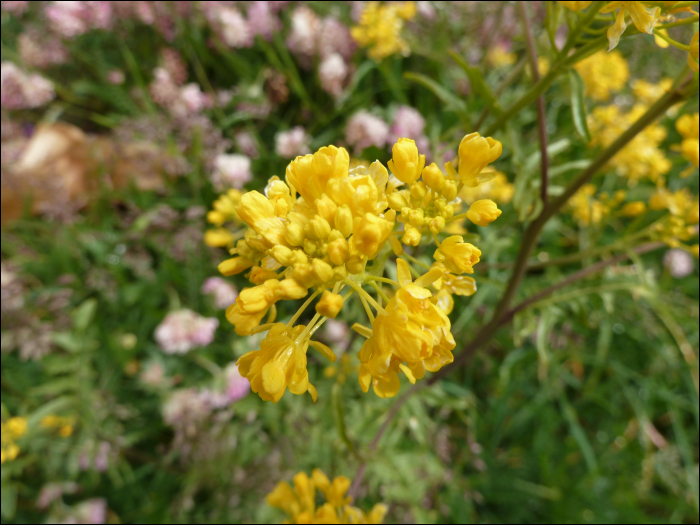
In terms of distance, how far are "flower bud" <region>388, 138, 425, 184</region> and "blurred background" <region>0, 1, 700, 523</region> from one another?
108cm

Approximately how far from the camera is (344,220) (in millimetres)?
768

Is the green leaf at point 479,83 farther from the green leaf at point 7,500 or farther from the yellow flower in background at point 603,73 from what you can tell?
the green leaf at point 7,500

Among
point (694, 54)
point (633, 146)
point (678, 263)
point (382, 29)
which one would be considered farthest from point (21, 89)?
point (678, 263)

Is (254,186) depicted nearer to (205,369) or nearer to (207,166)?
(207,166)

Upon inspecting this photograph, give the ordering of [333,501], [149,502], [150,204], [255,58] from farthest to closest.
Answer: [255,58], [150,204], [149,502], [333,501]

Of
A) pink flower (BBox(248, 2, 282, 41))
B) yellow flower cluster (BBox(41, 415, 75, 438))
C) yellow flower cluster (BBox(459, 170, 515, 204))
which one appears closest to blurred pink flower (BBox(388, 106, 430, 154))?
yellow flower cluster (BBox(459, 170, 515, 204))

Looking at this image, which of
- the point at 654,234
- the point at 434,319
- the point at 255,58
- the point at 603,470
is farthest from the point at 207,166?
the point at 603,470

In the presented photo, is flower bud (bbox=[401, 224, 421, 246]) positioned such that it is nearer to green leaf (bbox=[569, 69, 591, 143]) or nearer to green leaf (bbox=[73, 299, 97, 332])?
green leaf (bbox=[569, 69, 591, 143])

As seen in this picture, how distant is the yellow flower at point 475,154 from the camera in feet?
2.76

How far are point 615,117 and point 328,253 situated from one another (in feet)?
8.75

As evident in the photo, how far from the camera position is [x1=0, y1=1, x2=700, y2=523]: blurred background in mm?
2100

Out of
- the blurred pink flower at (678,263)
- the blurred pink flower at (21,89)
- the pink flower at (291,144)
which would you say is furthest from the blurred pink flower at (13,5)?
the blurred pink flower at (678,263)

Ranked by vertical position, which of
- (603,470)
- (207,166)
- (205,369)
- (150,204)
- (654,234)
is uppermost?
(654,234)

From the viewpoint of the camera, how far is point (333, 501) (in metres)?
1.40
